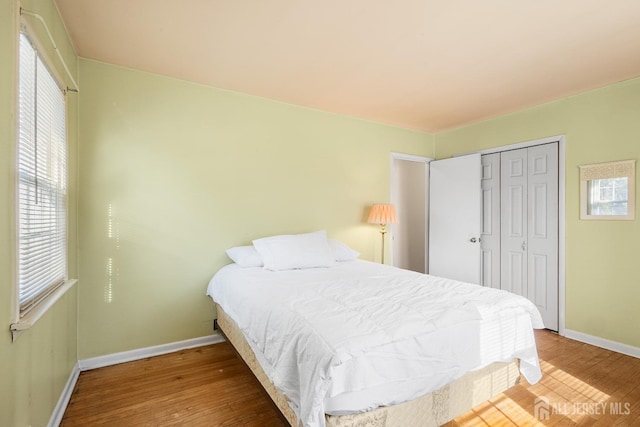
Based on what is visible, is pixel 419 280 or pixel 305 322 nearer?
pixel 305 322

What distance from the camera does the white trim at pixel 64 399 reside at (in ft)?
5.61

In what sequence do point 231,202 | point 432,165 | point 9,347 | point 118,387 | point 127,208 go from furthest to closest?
point 432,165 < point 231,202 < point 127,208 < point 118,387 < point 9,347

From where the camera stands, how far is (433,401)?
60.0 inches

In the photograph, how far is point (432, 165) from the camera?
4.39 m

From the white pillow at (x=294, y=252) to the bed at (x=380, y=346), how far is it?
1.34 feet

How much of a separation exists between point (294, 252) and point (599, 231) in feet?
9.61

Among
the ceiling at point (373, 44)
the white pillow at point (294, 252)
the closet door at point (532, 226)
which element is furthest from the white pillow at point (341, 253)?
the closet door at point (532, 226)

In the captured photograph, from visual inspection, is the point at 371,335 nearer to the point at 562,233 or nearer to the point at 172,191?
the point at 172,191

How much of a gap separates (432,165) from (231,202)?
296 cm

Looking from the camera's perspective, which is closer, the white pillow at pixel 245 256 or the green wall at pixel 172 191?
the green wall at pixel 172 191

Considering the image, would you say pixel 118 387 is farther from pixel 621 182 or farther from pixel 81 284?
pixel 621 182

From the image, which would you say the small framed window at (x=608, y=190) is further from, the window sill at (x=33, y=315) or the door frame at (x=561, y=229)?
the window sill at (x=33, y=315)

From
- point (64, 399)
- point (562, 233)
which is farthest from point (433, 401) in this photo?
point (562, 233)

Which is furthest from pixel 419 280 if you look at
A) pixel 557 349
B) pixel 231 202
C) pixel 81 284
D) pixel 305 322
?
pixel 81 284
